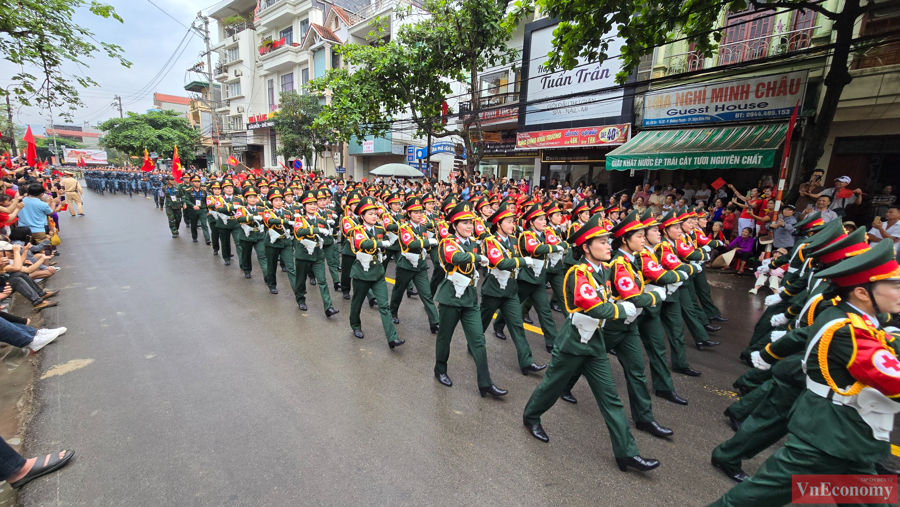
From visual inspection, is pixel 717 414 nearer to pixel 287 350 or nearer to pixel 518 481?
pixel 518 481

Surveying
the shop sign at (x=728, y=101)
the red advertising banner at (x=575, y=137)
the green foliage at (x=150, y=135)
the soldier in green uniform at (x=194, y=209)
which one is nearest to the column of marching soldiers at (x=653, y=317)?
the soldier in green uniform at (x=194, y=209)

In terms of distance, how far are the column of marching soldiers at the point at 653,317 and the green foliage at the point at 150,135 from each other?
42.6m

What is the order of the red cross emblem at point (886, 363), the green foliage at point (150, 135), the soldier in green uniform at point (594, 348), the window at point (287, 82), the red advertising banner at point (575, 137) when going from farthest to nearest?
the green foliage at point (150, 135), the window at point (287, 82), the red advertising banner at point (575, 137), the soldier in green uniform at point (594, 348), the red cross emblem at point (886, 363)

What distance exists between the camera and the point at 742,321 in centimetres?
667

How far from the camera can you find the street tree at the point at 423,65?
12203mm

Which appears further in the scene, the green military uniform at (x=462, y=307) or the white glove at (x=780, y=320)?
the green military uniform at (x=462, y=307)

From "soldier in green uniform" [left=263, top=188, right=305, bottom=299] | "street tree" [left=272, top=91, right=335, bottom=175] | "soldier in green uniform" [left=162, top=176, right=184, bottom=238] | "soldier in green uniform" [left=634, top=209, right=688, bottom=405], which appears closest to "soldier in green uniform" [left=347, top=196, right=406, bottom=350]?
"soldier in green uniform" [left=263, top=188, right=305, bottom=299]

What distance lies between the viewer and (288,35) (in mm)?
34312

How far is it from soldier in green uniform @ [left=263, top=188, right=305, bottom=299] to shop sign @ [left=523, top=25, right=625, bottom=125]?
30.9 ft

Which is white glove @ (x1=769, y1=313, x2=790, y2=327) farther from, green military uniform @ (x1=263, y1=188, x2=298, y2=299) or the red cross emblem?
green military uniform @ (x1=263, y1=188, x2=298, y2=299)

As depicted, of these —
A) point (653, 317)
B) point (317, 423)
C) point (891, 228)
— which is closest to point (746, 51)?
point (891, 228)

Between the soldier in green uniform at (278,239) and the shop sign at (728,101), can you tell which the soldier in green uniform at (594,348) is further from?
the shop sign at (728,101)

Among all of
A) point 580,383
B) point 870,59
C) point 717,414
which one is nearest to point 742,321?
point 717,414

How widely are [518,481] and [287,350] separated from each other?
331 cm
